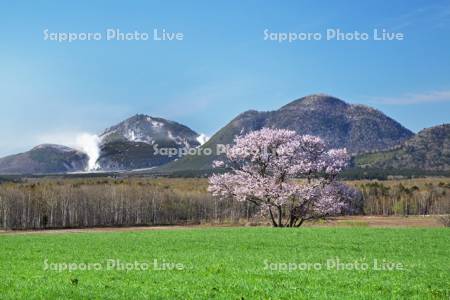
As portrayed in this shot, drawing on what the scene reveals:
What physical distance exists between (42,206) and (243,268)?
329 feet

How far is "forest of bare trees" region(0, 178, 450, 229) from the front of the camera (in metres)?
112

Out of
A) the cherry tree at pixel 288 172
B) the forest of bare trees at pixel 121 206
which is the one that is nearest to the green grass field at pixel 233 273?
the cherry tree at pixel 288 172

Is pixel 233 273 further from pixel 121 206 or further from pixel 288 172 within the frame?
pixel 121 206

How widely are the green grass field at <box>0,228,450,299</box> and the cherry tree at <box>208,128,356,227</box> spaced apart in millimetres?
21211

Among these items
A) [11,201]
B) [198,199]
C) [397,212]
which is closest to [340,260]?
[11,201]

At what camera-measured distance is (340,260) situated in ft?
81.9

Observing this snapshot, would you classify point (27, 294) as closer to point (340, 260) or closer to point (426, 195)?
point (340, 260)

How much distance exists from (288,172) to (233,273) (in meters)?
36.6

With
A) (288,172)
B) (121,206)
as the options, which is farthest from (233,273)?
(121,206)

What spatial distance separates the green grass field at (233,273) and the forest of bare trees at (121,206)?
8157 centimetres

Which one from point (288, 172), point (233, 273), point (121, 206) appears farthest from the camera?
point (121, 206)

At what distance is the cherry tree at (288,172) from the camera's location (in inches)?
2217

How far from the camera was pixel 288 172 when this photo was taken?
56.3 m

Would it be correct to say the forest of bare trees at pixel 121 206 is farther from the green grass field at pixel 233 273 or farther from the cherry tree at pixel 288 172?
the green grass field at pixel 233 273
